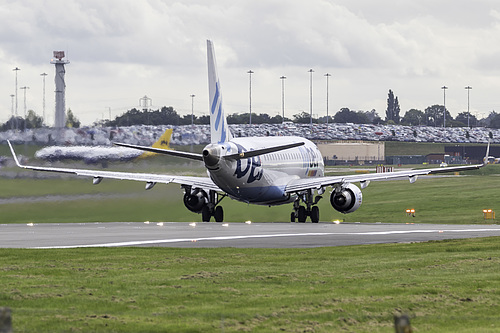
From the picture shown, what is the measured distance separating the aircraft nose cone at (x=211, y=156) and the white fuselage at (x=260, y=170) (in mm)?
60

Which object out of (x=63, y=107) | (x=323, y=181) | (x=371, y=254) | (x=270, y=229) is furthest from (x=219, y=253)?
(x=63, y=107)

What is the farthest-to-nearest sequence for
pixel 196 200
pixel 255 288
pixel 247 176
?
pixel 196 200
pixel 247 176
pixel 255 288

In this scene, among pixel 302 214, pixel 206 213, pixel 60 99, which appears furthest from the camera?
pixel 60 99

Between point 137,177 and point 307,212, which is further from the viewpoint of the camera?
point 307,212

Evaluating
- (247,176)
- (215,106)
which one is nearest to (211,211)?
(247,176)

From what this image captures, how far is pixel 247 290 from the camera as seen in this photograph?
952 inches

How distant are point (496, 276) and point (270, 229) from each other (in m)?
24.6

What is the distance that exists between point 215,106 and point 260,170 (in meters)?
→ 4.75

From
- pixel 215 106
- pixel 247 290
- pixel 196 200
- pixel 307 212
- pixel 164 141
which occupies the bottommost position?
pixel 247 290

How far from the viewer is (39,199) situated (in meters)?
58.3

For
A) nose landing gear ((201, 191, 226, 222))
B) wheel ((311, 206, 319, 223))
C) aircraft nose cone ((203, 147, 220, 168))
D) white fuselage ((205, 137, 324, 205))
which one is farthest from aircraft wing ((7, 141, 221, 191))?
aircraft nose cone ((203, 147, 220, 168))

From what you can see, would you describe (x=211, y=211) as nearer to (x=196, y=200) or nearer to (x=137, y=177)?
(x=196, y=200)

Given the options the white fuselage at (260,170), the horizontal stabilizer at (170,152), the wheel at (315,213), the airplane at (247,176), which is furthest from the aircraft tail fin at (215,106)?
the wheel at (315,213)

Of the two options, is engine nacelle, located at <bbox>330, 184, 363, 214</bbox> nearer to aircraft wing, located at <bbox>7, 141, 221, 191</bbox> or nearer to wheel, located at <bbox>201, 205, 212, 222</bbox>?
→ aircraft wing, located at <bbox>7, 141, 221, 191</bbox>
